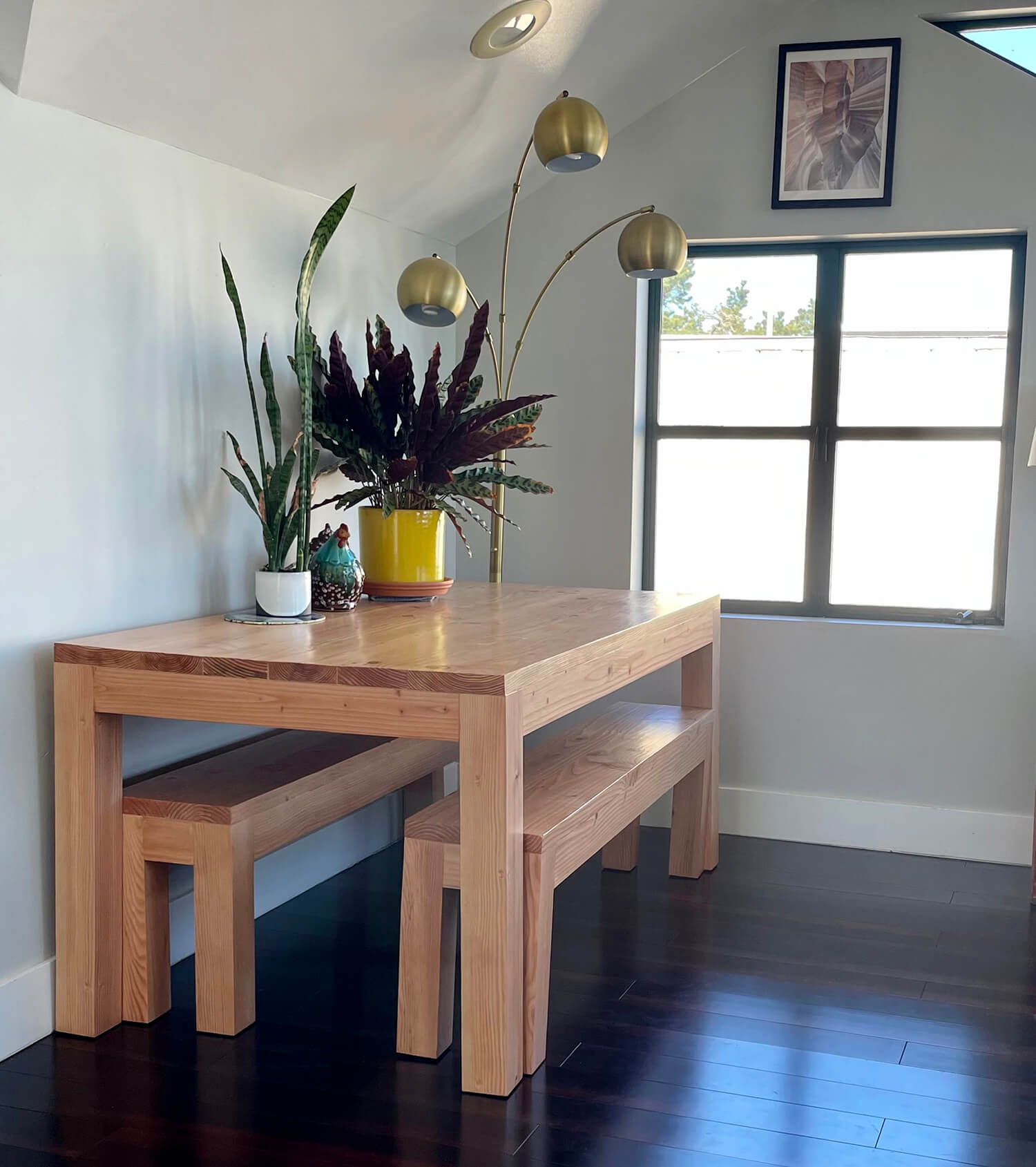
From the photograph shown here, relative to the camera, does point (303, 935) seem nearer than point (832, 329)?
Yes

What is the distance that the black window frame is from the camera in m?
3.62

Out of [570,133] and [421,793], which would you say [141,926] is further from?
[570,133]

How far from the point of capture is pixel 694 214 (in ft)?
13.0

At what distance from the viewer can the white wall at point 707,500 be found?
3682 millimetres

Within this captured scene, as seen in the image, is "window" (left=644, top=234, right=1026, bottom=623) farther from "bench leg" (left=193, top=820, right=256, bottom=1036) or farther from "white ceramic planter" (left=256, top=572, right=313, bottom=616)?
"bench leg" (left=193, top=820, right=256, bottom=1036)

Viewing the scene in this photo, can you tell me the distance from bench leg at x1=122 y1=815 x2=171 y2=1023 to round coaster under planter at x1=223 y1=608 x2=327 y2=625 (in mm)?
505

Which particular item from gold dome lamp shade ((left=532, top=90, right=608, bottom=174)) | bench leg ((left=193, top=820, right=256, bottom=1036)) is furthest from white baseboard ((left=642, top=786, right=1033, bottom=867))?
gold dome lamp shade ((left=532, top=90, right=608, bottom=174))

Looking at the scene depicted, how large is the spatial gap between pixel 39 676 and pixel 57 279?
0.79 meters

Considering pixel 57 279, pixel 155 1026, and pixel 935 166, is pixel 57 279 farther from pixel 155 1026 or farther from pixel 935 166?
pixel 935 166

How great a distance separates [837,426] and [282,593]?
211 cm

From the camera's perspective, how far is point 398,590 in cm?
317

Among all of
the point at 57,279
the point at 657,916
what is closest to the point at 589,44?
the point at 57,279

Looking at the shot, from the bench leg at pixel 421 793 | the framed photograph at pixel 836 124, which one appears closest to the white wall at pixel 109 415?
the bench leg at pixel 421 793

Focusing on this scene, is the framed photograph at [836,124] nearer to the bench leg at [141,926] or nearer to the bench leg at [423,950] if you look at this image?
the bench leg at [423,950]
